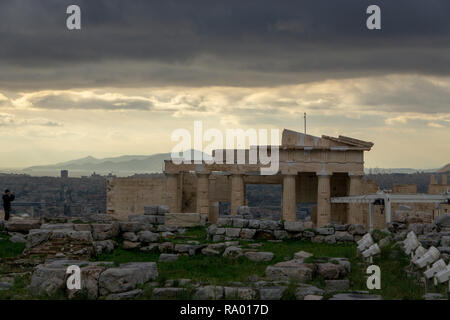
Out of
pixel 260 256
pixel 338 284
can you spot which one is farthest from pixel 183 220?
pixel 338 284

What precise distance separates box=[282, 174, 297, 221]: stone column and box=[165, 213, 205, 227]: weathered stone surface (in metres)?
14.3

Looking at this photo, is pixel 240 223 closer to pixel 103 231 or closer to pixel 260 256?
pixel 103 231

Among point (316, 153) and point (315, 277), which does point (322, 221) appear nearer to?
point (316, 153)

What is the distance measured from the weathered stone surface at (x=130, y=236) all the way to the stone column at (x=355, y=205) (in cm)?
2120

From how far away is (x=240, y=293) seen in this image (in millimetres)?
15680

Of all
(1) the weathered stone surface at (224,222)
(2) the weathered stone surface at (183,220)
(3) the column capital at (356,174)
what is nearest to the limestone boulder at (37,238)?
(1) the weathered stone surface at (224,222)

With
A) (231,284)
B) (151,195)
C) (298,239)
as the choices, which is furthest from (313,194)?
(231,284)

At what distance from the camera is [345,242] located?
28.5m

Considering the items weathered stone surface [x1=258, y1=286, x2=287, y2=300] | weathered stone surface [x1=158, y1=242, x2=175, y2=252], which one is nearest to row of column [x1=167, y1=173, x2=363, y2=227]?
weathered stone surface [x1=158, y1=242, x2=175, y2=252]

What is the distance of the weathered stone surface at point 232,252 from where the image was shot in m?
24.0

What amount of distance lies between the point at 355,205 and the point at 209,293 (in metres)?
32.3

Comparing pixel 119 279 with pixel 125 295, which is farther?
pixel 119 279

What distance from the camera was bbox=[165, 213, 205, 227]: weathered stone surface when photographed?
1232 inches
